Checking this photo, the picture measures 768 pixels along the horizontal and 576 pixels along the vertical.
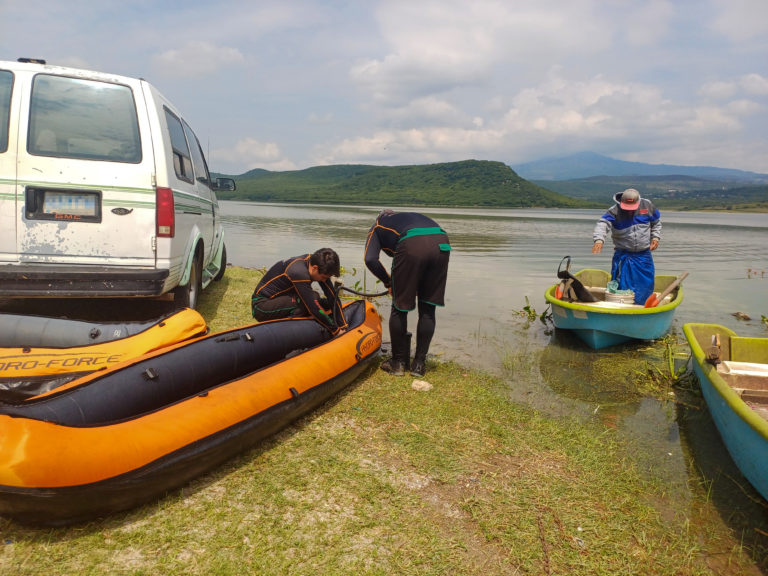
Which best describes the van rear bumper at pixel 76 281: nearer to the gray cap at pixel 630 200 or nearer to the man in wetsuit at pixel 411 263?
the man in wetsuit at pixel 411 263

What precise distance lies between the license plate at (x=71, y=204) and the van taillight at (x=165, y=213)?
548 mm

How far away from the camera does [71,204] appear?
15.3ft

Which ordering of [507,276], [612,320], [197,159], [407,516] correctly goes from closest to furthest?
1. [407,516]
2. [612,320]
3. [197,159]
4. [507,276]

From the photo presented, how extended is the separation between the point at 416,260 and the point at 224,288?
18.0ft

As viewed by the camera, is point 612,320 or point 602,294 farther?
point 602,294

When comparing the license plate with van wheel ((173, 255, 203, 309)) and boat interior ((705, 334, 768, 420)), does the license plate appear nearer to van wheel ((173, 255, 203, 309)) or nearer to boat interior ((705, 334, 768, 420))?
van wheel ((173, 255, 203, 309))

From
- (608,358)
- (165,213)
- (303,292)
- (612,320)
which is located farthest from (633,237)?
(165,213)

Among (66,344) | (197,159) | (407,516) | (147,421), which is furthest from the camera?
(197,159)

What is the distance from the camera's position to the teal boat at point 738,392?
311 centimetres

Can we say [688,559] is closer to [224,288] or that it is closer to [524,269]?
[224,288]

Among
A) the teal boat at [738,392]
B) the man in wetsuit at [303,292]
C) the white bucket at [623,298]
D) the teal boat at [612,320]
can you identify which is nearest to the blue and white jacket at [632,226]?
the white bucket at [623,298]

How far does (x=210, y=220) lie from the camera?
7461mm

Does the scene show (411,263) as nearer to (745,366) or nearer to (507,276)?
(745,366)

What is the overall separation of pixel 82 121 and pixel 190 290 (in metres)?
2.22
